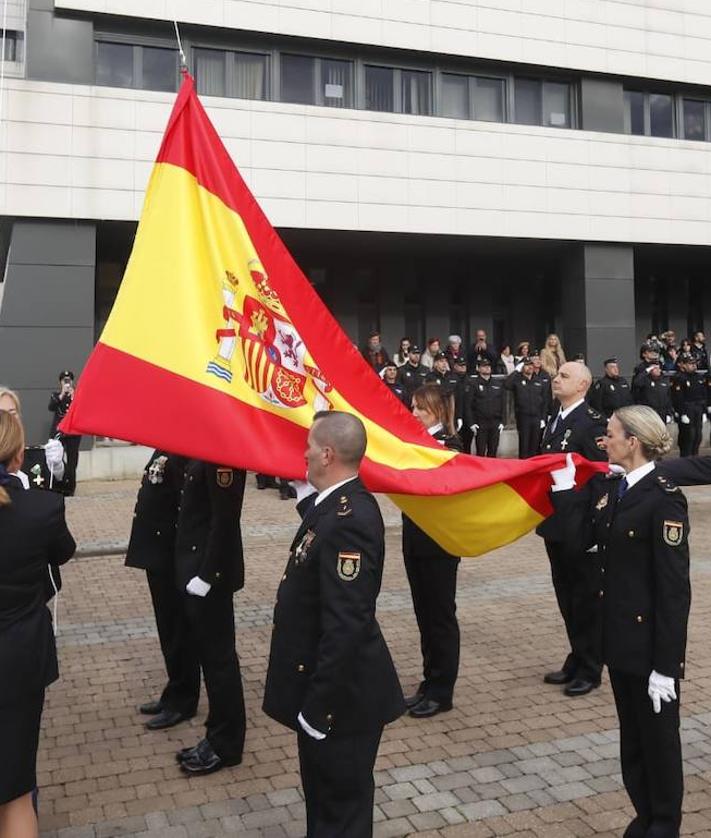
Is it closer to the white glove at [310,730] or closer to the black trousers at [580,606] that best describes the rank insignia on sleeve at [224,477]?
the white glove at [310,730]

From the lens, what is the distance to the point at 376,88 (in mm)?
19688

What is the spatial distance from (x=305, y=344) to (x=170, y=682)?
231 centimetres

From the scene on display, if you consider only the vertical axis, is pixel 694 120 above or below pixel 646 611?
above

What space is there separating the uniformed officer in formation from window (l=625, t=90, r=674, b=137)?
2091cm

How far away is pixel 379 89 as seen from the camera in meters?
19.7

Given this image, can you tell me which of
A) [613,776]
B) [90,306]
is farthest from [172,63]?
[613,776]

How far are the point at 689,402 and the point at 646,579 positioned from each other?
54.0 ft

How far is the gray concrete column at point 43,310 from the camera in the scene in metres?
16.8

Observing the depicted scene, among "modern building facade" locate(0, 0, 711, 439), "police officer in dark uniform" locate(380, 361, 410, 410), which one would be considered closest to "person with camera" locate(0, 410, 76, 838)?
"police officer in dark uniform" locate(380, 361, 410, 410)

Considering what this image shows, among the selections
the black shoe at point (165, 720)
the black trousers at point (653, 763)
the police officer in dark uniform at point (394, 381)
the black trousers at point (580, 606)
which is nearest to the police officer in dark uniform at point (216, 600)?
the black shoe at point (165, 720)

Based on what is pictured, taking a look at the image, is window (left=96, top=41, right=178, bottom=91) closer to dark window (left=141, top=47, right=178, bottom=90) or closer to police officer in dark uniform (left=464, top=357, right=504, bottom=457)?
dark window (left=141, top=47, right=178, bottom=90)

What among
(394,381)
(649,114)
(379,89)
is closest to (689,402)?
(394,381)

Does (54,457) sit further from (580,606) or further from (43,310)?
(43,310)

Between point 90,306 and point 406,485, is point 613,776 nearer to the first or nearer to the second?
point 406,485
